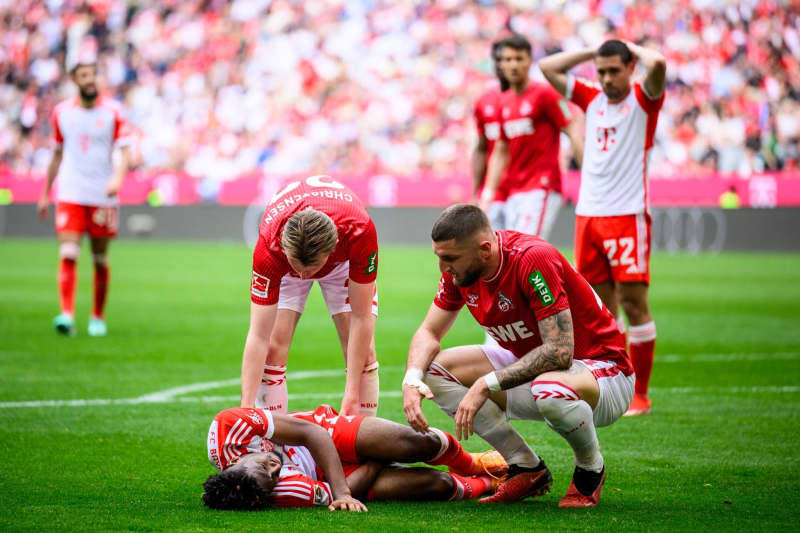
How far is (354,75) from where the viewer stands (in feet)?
100

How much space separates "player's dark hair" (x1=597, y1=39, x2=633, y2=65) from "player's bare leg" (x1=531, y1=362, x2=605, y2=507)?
3098 millimetres

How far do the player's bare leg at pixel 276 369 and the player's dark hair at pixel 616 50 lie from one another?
9.39 feet

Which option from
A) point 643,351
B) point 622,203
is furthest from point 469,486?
point 622,203

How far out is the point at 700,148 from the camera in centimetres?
2486

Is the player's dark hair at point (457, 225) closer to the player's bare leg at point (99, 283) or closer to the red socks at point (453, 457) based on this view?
the red socks at point (453, 457)

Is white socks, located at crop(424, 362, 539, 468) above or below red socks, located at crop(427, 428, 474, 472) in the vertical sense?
above

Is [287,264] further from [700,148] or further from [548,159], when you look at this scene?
[700,148]

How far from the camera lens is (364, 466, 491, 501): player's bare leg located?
5285 mm

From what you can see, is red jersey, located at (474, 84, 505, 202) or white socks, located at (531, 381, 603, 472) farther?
red jersey, located at (474, 84, 505, 202)

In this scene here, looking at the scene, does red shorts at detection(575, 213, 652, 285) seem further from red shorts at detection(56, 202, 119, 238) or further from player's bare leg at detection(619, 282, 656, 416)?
red shorts at detection(56, 202, 119, 238)

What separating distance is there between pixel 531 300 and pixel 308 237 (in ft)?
3.50

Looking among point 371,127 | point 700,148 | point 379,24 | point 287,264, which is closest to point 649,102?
point 287,264

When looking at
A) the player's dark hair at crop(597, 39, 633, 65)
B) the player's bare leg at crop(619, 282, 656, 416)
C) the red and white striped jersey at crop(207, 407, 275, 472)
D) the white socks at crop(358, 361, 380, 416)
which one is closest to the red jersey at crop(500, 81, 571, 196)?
the player's dark hair at crop(597, 39, 633, 65)

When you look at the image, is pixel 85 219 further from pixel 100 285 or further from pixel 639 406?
pixel 639 406
